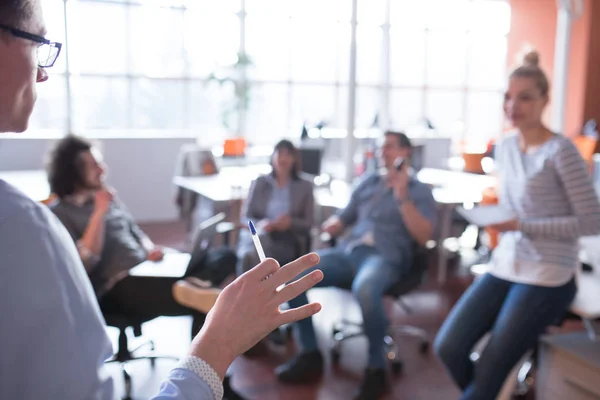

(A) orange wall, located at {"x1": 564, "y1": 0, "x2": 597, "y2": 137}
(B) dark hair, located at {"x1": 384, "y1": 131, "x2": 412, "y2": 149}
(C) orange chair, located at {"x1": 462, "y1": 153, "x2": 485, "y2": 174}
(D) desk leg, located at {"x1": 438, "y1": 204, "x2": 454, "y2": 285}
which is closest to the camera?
(B) dark hair, located at {"x1": 384, "y1": 131, "x2": 412, "y2": 149}

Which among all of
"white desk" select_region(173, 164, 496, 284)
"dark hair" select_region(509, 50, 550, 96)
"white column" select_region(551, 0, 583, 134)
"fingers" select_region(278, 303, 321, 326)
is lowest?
"white desk" select_region(173, 164, 496, 284)

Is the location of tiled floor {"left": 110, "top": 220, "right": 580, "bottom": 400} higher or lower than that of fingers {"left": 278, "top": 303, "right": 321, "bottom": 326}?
lower

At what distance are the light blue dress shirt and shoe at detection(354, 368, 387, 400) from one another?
216cm

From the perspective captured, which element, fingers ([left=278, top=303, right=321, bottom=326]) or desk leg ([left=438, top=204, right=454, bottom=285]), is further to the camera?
desk leg ([left=438, top=204, right=454, bottom=285])

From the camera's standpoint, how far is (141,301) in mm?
2631

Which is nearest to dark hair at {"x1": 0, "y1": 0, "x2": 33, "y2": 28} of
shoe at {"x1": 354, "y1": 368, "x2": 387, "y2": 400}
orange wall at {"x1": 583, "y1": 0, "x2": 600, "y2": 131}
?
shoe at {"x1": 354, "y1": 368, "x2": 387, "y2": 400}

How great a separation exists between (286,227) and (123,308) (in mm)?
1083

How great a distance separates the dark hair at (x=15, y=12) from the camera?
0.72 meters

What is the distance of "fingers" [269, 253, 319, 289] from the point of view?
823 millimetres

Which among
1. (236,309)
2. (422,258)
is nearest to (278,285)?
(236,309)

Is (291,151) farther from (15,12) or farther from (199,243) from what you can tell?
(15,12)

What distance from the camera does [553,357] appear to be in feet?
7.48

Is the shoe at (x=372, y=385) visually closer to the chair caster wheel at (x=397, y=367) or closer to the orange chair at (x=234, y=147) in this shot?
the chair caster wheel at (x=397, y=367)

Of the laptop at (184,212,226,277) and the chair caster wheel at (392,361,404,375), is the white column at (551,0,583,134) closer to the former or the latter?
the chair caster wheel at (392,361,404,375)
